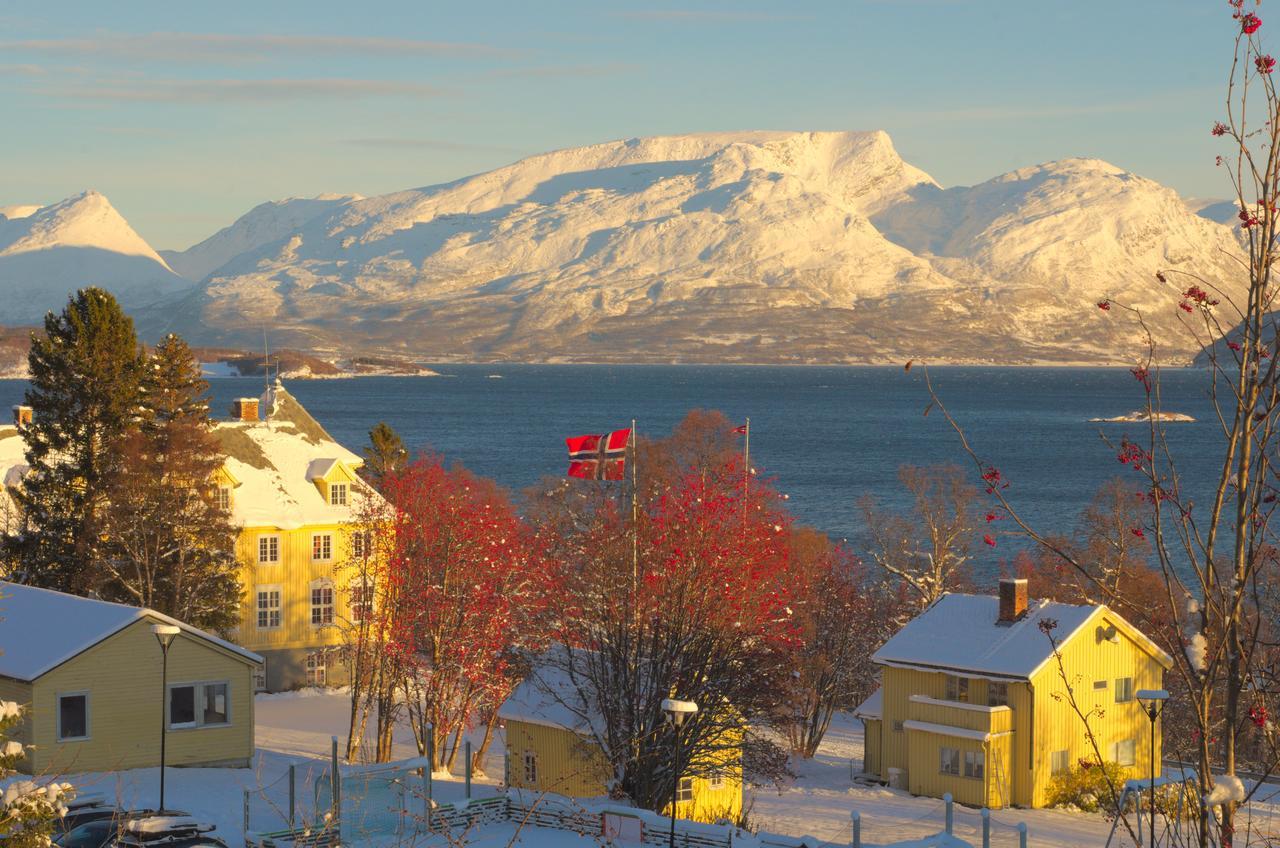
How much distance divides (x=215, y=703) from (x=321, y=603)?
720 inches

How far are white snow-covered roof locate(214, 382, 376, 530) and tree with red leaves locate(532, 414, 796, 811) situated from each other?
649 inches

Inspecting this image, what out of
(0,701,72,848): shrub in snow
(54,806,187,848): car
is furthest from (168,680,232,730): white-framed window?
(0,701,72,848): shrub in snow

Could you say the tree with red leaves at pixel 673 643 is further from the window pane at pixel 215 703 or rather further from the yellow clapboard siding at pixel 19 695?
the yellow clapboard siding at pixel 19 695

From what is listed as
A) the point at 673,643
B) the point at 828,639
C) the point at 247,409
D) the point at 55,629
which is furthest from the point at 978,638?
the point at 247,409

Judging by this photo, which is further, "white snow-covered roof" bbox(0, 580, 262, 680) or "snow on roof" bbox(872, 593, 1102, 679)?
"snow on roof" bbox(872, 593, 1102, 679)

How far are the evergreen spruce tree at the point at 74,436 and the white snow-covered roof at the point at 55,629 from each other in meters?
9.59

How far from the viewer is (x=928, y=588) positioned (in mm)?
69312

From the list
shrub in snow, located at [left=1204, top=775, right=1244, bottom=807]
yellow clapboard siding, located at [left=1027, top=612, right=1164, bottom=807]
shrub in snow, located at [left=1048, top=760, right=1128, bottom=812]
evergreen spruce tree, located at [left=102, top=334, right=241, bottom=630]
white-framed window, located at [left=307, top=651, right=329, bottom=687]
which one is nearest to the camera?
shrub in snow, located at [left=1204, top=775, right=1244, bottom=807]

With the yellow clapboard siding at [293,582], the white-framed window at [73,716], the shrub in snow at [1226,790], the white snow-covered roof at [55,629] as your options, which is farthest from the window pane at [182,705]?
the shrub in snow at [1226,790]

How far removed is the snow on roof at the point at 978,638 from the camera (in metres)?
44.0

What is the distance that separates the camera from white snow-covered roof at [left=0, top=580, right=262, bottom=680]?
3606 cm

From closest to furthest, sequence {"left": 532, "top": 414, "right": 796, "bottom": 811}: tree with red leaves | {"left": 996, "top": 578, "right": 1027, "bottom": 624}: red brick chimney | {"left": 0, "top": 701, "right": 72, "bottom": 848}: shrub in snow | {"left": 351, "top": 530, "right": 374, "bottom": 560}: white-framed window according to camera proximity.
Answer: {"left": 0, "top": 701, "right": 72, "bottom": 848}: shrub in snow → {"left": 532, "top": 414, "right": 796, "bottom": 811}: tree with red leaves → {"left": 996, "top": 578, "right": 1027, "bottom": 624}: red brick chimney → {"left": 351, "top": 530, "right": 374, "bottom": 560}: white-framed window

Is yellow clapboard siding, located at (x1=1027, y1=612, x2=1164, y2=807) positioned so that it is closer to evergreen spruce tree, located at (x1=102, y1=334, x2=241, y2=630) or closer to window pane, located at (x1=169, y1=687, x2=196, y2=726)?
window pane, located at (x1=169, y1=687, x2=196, y2=726)

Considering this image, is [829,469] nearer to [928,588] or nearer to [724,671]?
[928,588]
